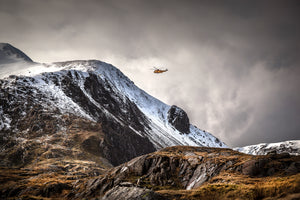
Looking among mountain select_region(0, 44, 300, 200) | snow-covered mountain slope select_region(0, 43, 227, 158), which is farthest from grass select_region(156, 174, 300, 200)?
snow-covered mountain slope select_region(0, 43, 227, 158)

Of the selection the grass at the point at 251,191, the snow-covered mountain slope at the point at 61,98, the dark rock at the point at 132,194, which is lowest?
the dark rock at the point at 132,194

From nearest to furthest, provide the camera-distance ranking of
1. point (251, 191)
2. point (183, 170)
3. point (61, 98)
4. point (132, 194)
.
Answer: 1. point (251, 191)
2. point (132, 194)
3. point (183, 170)
4. point (61, 98)

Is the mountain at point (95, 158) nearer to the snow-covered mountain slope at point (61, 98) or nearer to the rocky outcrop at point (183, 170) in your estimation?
the rocky outcrop at point (183, 170)

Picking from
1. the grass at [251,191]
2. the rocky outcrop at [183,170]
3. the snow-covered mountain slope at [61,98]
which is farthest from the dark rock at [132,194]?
the snow-covered mountain slope at [61,98]

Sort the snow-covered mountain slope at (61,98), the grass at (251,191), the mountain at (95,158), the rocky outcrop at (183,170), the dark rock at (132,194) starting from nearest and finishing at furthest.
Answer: the grass at (251,191) < the dark rock at (132,194) < the mountain at (95,158) < the rocky outcrop at (183,170) < the snow-covered mountain slope at (61,98)

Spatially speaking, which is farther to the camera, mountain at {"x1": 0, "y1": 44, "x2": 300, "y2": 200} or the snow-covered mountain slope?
the snow-covered mountain slope

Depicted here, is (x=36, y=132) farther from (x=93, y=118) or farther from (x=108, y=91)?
(x=108, y=91)

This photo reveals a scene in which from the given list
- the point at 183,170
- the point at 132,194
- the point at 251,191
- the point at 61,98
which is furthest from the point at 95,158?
the point at 251,191

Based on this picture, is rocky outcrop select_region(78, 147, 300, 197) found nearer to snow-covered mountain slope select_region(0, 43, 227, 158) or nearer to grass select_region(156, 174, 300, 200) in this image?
grass select_region(156, 174, 300, 200)

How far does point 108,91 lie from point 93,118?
206ft

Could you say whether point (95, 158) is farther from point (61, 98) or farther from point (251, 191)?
point (251, 191)

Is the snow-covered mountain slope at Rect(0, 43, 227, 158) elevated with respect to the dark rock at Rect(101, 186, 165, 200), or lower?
elevated

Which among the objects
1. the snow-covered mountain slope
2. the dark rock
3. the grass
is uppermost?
the snow-covered mountain slope

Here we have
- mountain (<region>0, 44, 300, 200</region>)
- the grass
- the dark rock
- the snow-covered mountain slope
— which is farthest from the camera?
the snow-covered mountain slope
